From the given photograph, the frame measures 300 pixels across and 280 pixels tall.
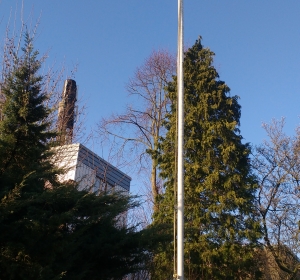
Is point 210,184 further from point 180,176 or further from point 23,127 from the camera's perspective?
point 23,127

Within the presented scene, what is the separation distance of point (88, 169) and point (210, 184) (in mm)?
4375

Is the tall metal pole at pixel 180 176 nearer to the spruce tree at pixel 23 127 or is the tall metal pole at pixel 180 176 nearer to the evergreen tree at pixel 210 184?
the spruce tree at pixel 23 127

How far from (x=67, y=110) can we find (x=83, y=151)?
1.53 meters

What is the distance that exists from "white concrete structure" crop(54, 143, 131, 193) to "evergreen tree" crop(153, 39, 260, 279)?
215 cm

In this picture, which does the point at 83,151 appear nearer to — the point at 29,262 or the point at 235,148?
the point at 235,148

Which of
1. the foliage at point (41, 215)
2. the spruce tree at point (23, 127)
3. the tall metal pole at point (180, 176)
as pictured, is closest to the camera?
the tall metal pole at point (180, 176)

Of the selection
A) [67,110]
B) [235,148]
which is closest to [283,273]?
[235,148]

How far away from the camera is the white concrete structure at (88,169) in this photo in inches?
519

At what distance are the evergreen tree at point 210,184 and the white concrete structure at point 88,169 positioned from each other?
2.15 m

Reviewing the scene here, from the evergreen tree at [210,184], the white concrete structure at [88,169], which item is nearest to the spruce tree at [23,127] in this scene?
the white concrete structure at [88,169]

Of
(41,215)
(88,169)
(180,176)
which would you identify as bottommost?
(41,215)

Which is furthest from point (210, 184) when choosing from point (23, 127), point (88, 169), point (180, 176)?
point (23, 127)

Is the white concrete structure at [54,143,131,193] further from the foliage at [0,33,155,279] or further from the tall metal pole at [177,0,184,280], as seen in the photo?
the tall metal pole at [177,0,184,280]

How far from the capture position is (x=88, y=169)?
49.3 feet
